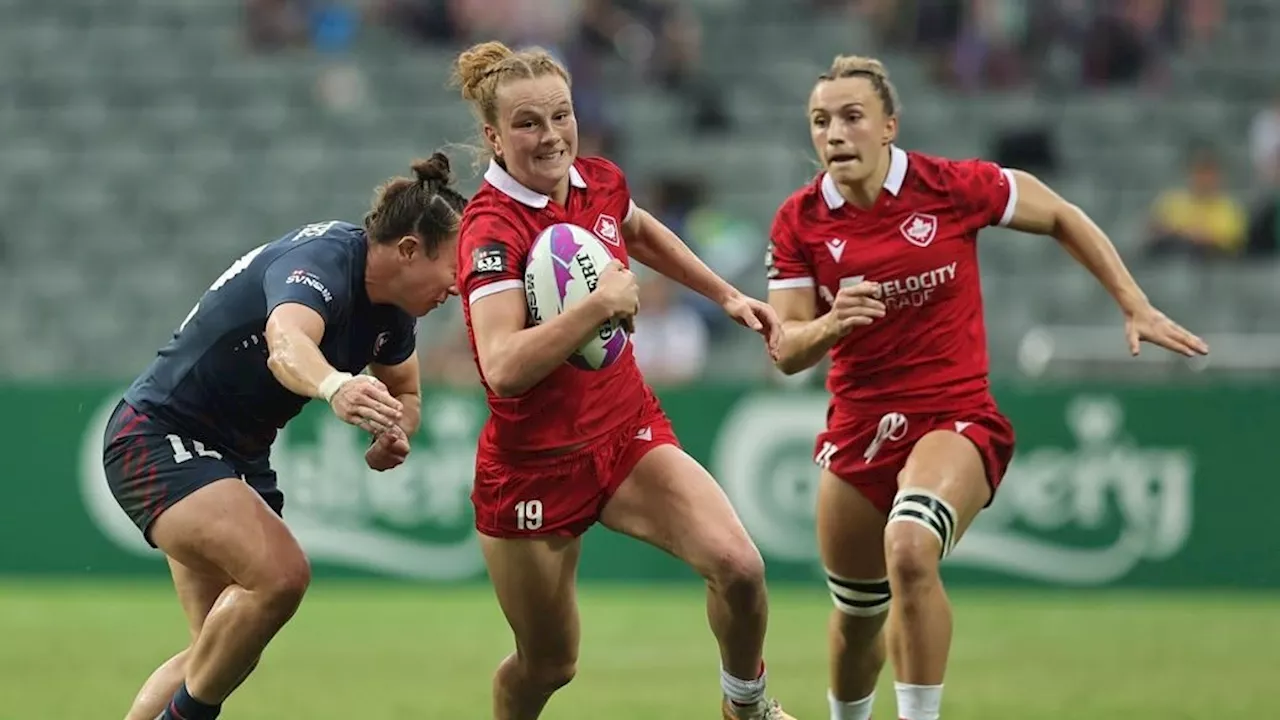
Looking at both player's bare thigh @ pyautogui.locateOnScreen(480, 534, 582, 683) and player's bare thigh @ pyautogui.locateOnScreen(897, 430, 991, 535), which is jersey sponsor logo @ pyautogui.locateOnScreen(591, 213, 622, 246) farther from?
player's bare thigh @ pyautogui.locateOnScreen(897, 430, 991, 535)

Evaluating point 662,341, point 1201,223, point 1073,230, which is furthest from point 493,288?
point 1201,223

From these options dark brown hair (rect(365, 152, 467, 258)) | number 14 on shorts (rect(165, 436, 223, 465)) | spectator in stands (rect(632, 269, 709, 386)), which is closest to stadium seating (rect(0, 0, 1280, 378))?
spectator in stands (rect(632, 269, 709, 386))

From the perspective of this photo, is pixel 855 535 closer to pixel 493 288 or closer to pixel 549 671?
pixel 549 671

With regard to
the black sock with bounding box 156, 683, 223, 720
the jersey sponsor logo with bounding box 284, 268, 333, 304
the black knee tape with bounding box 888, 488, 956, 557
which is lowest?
the black sock with bounding box 156, 683, 223, 720

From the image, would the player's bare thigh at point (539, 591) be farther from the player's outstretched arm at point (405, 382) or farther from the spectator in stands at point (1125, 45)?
the spectator in stands at point (1125, 45)

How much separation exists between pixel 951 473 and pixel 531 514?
1614 millimetres

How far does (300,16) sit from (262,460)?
46.7 ft

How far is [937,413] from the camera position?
7.96 metres

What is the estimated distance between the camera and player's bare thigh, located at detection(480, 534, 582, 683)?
7160 mm

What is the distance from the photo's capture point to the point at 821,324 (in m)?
7.48

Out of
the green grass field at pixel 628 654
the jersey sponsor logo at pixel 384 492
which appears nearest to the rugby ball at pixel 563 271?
the green grass field at pixel 628 654

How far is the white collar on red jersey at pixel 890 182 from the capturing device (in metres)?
8.12

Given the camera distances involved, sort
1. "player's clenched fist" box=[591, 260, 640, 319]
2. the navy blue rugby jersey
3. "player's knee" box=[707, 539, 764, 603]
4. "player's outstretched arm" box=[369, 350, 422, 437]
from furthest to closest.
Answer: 1. "player's outstretched arm" box=[369, 350, 422, 437]
2. the navy blue rugby jersey
3. "player's knee" box=[707, 539, 764, 603]
4. "player's clenched fist" box=[591, 260, 640, 319]

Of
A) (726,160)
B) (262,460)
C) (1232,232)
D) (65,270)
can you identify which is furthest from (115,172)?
(262,460)
